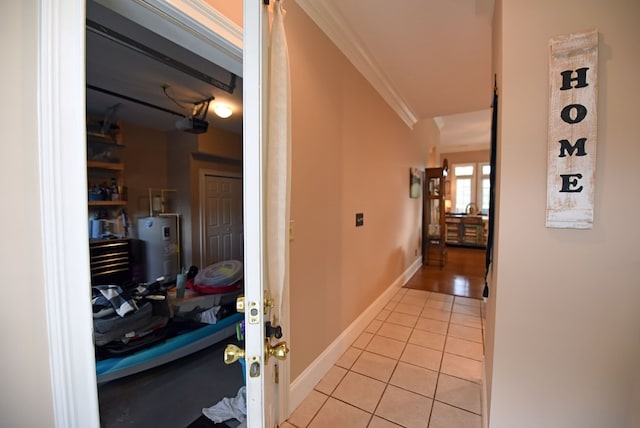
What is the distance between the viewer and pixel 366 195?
2.71 meters

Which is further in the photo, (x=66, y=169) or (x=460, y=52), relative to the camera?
(x=460, y=52)

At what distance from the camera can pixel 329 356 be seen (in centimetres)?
204

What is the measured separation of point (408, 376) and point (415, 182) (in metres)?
3.43

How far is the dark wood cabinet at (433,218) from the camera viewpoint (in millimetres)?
5133

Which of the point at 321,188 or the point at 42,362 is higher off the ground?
the point at 321,188

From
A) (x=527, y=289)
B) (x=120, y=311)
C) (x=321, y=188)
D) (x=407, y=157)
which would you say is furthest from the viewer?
(x=407, y=157)

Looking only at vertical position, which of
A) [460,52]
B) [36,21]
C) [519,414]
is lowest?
[519,414]

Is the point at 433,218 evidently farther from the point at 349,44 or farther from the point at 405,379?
the point at 349,44

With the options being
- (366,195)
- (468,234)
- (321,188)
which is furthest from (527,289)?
(468,234)

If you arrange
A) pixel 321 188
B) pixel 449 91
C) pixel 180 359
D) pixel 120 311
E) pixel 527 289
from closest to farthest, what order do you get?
pixel 527 289 → pixel 321 188 → pixel 120 311 → pixel 180 359 → pixel 449 91

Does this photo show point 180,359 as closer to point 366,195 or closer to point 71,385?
point 71,385

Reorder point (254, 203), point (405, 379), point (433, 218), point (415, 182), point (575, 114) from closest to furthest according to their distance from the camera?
point (254, 203) → point (575, 114) → point (405, 379) → point (415, 182) → point (433, 218)

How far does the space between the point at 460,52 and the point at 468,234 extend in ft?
19.1

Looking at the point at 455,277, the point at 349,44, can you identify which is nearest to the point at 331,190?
the point at 349,44
